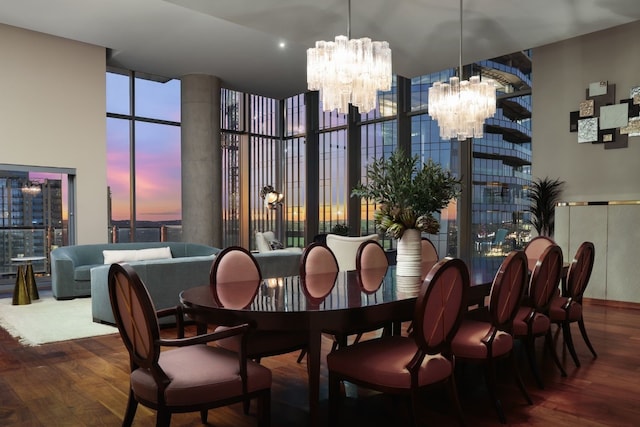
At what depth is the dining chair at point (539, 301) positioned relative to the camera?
2906 mm

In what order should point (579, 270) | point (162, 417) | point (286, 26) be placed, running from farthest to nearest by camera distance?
point (286, 26) → point (579, 270) → point (162, 417)

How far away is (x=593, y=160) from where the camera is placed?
588cm

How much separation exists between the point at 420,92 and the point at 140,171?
5.40 m

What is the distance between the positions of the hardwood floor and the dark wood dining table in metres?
0.62

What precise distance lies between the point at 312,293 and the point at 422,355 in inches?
26.2

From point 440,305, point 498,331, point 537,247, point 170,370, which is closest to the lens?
point 170,370

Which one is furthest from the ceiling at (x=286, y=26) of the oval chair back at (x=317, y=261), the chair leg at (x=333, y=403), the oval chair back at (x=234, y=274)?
the chair leg at (x=333, y=403)

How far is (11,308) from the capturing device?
5.55m

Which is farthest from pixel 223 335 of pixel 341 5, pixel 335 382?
pixel 341 5

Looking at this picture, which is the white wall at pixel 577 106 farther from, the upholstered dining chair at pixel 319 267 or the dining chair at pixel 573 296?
the upholstered dining chair at pixel 319 267

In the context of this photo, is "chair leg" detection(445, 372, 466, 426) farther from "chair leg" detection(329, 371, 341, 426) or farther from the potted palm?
the potted palm

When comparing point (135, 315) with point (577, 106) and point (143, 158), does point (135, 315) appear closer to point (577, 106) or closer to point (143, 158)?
point (577, 106)

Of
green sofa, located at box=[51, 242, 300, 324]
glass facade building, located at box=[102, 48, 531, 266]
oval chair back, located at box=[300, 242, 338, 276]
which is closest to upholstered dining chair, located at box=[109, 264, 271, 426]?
oval chair back, located at box=[300, 242, 338, 276]

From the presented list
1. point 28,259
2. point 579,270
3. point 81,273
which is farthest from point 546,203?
point 28,259
